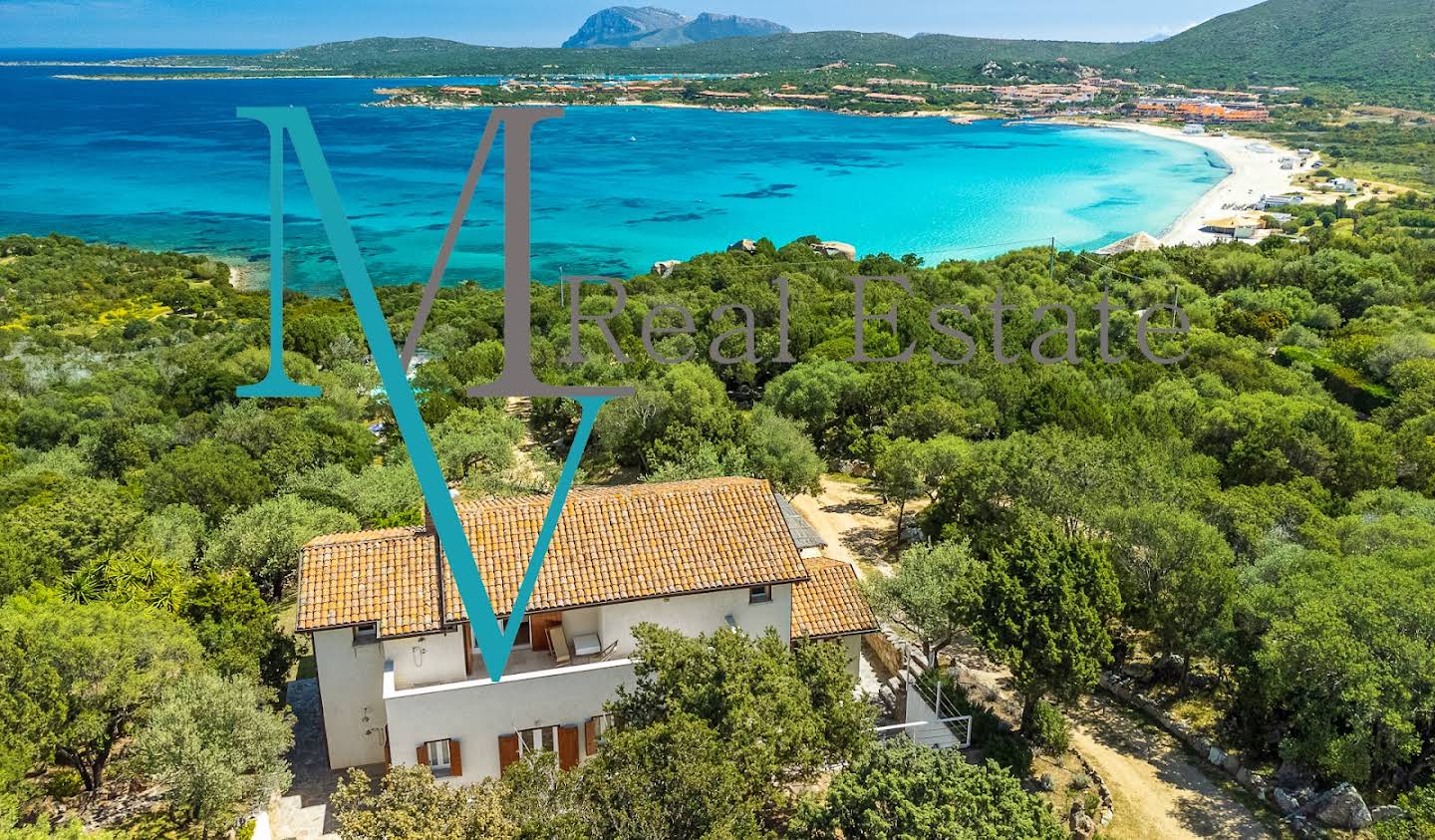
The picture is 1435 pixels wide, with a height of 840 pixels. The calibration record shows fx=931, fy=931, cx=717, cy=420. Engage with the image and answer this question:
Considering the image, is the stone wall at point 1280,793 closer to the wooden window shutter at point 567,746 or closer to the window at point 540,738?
the wooden window shutter at point 567,746

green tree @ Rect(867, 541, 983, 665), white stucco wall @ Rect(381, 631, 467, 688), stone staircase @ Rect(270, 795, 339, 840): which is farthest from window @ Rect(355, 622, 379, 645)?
green tree @ Rect(867, 541, 983, 665)

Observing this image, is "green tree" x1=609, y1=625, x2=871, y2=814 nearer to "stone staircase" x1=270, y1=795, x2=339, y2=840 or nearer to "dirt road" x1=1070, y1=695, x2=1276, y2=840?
"stone staircase" x1=270, y1=795, x2=339, y2=840

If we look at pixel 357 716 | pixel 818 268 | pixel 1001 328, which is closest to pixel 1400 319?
pixel 1001 328

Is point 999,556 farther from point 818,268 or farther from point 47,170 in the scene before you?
point 47,170

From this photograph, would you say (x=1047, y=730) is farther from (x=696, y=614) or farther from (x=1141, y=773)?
(x=696, y=614)

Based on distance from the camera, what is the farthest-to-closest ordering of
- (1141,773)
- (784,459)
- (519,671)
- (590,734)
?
(784,459), (1141,773), (590,734), (519,671)
